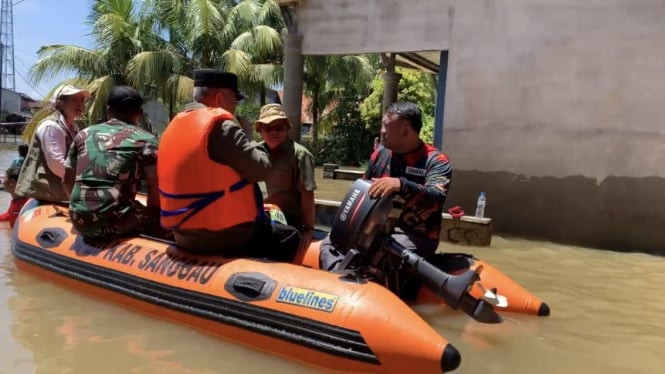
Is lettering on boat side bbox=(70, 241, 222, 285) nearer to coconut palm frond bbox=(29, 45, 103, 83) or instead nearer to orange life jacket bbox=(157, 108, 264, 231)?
orange life jacket bbox=(157, 108, 264, 231)

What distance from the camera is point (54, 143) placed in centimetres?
512

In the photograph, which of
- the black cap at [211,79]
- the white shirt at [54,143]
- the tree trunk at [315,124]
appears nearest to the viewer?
the black cap at [211,79]

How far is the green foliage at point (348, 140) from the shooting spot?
2247cm

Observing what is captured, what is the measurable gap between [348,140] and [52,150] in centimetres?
1772

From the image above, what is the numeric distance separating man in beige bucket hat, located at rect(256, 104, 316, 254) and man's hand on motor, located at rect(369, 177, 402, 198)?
98cm

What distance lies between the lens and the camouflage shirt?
165 inches

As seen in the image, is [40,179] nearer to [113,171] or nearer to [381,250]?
[113,171]

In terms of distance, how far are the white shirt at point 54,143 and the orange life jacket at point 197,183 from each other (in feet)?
6.11

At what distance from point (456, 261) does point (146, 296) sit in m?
2.03

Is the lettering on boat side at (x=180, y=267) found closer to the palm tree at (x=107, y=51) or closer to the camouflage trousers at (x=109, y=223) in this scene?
the camouflage trousers at (x=109, y=223)

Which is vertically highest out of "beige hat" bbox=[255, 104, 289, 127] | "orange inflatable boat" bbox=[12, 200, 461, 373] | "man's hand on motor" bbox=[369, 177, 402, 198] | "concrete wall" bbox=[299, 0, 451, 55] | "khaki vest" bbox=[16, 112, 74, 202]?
"concrete wall" bbox=[299, 0, 451, 55]

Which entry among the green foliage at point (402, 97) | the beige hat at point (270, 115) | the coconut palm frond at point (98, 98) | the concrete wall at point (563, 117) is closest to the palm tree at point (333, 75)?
the green foliage at point (402, 97)

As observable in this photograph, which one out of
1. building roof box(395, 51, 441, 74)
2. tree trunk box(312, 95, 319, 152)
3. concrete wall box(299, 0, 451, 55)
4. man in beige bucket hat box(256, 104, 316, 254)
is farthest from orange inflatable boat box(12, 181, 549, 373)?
tree trunk box(312, 95, 319, 152)

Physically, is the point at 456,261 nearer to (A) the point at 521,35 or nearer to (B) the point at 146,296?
(B) the point at 146,296
